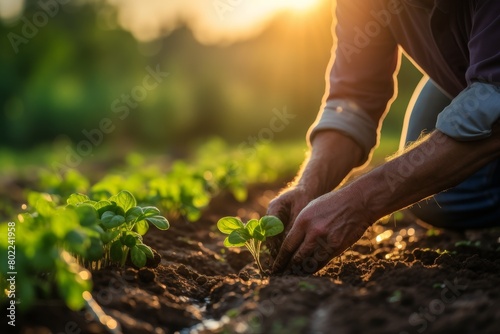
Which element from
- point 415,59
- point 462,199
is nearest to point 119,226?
point 415,59

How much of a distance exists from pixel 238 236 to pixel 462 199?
197 centimetres

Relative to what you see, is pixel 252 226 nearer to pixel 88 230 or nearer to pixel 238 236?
pixel 238 236

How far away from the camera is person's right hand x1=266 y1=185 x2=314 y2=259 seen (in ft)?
9.06

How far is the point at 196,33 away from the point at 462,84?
67.1ft

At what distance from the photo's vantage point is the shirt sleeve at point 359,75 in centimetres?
333

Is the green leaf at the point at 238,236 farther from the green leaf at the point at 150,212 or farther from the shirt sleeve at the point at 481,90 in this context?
the shirt sleeve at the point at 481,90

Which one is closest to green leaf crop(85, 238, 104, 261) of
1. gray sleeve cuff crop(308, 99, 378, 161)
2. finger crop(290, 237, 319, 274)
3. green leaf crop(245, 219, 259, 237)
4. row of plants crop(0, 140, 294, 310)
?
row of plants crop(0, 140, 294, 310)

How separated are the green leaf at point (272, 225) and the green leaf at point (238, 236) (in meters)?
0.09

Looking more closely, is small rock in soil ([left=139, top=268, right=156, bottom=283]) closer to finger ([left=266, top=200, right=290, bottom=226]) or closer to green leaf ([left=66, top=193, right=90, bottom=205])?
green leaf ([left=66, top=193, right=90, bottom=205])

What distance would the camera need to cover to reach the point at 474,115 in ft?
7.64

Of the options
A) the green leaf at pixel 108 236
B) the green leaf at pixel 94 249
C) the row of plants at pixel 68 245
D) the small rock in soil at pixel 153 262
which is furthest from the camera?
the small rock in soil at pixel 153 262

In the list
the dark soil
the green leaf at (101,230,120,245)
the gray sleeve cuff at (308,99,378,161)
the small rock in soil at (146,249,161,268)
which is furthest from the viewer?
the gray sleeve cuff at (308,99,378,161)

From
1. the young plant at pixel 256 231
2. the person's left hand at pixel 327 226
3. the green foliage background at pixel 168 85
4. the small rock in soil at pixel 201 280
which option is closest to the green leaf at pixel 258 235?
the young plant at pixel 256 231

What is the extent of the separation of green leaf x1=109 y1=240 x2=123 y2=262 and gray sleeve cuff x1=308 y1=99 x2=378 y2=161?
1409 mm
